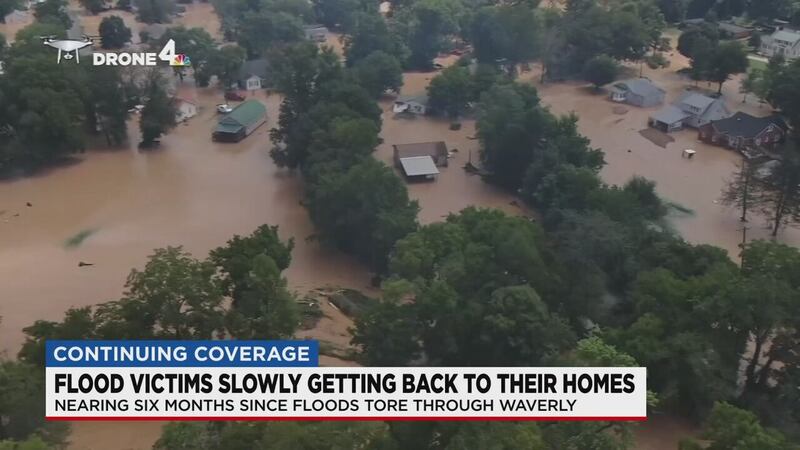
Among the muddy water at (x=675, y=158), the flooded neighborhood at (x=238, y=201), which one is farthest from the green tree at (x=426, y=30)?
the muddy water at (x=675, y=158)

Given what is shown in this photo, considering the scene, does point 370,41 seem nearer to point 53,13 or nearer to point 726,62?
point 726,62

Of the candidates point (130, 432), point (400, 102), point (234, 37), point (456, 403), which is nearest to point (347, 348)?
point (130, 432)

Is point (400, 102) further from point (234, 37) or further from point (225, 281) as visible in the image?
point (225, 281)

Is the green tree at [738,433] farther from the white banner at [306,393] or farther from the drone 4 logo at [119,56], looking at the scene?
the drone 4 logo at [119,56]

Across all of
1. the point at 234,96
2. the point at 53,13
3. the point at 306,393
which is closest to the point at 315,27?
the point at 234,96

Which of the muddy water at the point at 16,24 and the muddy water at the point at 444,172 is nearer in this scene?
the muddy water at the point at 444,172

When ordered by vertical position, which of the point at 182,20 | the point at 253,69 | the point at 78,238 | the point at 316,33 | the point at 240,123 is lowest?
the point at 78,238
